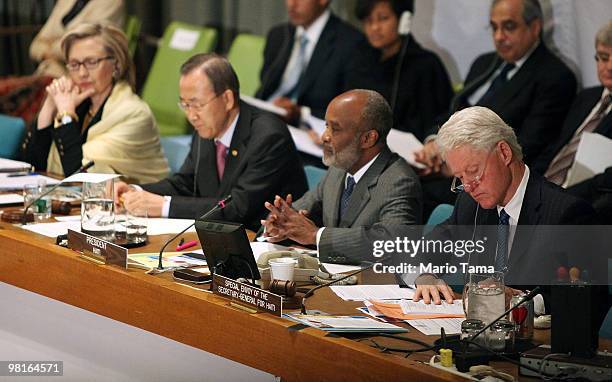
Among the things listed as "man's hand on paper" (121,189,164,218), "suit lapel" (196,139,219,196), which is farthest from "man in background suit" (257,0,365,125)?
"man's hand on paper" (121,189,164,218)

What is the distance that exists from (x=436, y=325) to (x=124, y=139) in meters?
2.41

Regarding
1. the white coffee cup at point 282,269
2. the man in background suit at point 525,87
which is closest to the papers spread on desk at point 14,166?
the man in background suit at point 525,87

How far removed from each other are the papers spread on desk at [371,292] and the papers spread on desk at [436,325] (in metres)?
0.24

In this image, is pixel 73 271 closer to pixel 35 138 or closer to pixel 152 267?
pixel 152 267

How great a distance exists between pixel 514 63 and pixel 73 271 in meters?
2.50

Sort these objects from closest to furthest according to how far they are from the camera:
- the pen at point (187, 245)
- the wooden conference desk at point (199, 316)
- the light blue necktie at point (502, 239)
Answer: the wooden conference desk at point (199, 316), the light blue necktie at point (502, 239), the pen at point (187, 245)

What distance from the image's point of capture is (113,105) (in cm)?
494

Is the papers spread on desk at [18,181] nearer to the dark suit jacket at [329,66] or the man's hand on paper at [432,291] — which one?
the dark suit jacket at [329,66]

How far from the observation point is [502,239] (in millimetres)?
3244

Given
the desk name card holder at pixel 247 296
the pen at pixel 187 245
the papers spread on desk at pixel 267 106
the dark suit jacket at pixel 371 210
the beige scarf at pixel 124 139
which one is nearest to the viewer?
the desk name card holder at pixel 247 296

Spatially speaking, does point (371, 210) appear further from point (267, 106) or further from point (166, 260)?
point (267, 106)

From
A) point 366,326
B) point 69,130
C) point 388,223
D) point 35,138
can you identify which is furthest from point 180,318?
point 35,138

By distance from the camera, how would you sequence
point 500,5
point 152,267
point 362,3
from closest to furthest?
point 152,267, point 500,5, point 362,3

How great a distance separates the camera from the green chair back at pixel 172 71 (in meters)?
7.00
